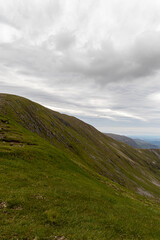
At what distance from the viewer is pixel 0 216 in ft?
35.1

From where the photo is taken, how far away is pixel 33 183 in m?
18.3

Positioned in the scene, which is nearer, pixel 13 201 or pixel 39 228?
pixel 39 228

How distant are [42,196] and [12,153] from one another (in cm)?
1503

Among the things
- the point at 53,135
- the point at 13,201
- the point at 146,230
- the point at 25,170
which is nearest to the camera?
the point at 13,201

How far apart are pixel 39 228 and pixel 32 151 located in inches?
885

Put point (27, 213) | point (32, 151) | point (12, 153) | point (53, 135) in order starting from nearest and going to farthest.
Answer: point (27, 213) < point (12, 153) < point (32, 151) < point (53, 135)

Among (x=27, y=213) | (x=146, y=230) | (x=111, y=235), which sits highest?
(x=27, y=213)

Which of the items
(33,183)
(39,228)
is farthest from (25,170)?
(39,228)

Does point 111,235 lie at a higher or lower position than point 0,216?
lower

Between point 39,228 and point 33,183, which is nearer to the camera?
point 39,228

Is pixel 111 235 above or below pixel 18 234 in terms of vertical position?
below

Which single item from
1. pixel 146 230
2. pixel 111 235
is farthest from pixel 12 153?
pixel 146 230

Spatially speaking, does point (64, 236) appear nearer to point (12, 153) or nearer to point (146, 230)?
point (146, 230)

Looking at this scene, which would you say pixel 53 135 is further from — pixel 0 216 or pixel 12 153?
pixel 0 216
